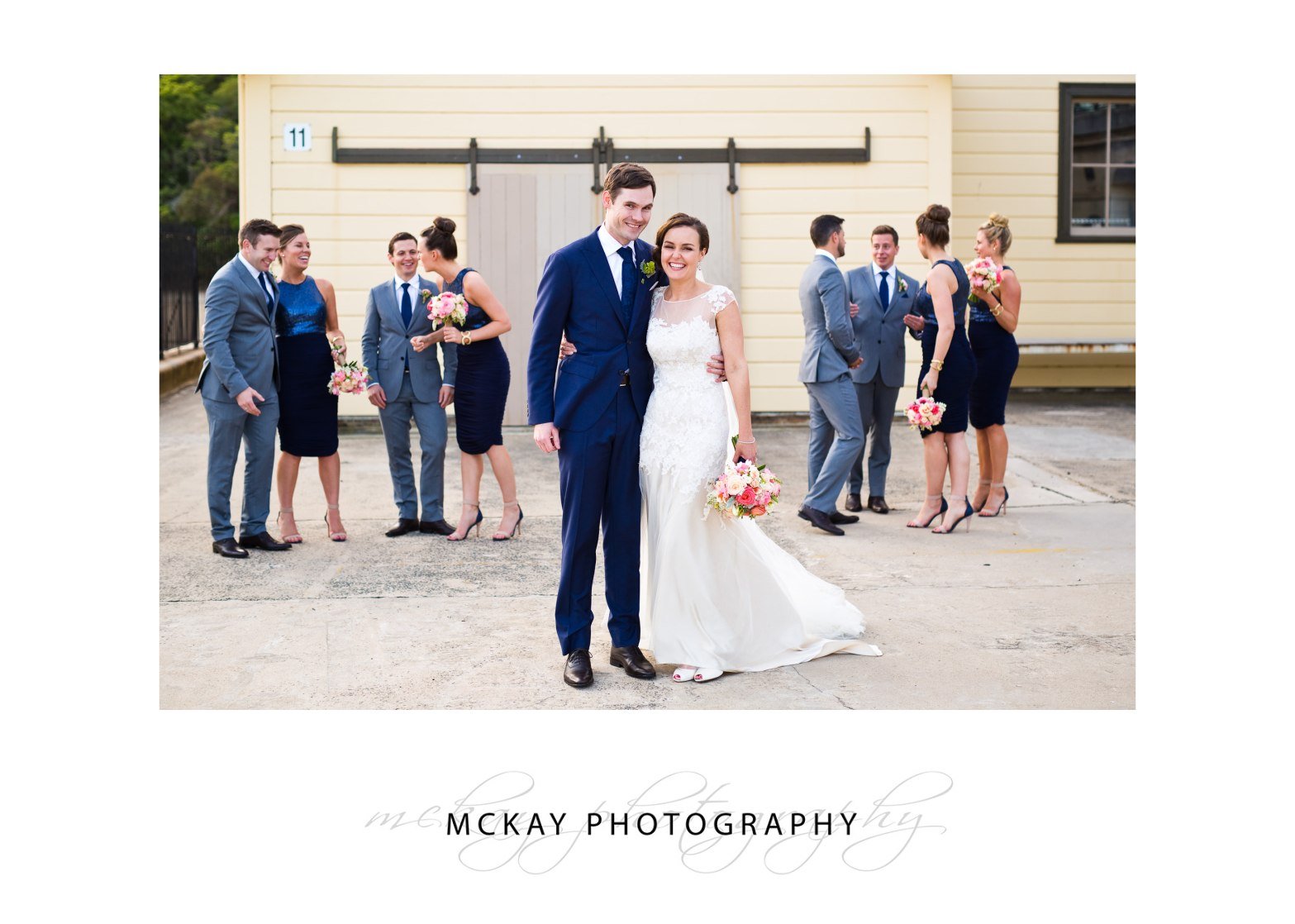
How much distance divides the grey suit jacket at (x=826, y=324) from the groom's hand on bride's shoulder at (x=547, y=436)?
3.34 metres

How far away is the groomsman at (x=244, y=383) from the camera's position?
7156mm

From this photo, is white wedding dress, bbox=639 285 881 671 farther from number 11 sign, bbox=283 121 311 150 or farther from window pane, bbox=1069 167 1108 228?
window pane, bbox=1069 167 1108 228

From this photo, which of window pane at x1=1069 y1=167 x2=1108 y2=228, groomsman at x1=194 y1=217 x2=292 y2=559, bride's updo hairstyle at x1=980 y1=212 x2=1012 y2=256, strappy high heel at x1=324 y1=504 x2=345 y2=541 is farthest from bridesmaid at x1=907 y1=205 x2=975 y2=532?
window pane at x1=1069 y1=167 x2=1108 y2=228

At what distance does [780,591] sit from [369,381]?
361cm

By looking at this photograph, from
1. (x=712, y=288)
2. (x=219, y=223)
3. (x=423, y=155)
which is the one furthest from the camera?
(x=219, y=223)

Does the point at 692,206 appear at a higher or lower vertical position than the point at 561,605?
higher

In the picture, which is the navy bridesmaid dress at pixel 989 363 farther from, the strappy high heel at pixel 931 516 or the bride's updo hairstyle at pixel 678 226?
the bride's updo hairstyle at pixel 678 226

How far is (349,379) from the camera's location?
7625 mm

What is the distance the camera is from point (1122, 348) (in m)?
13.6

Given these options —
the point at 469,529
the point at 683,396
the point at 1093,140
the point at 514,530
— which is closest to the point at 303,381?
the point at 469,529

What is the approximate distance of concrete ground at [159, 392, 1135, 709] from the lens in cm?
484

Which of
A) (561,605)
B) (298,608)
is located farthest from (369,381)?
(561,605)

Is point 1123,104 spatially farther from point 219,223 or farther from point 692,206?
point 219,223

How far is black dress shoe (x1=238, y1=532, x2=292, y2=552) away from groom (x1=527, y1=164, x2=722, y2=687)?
297 centimetres
